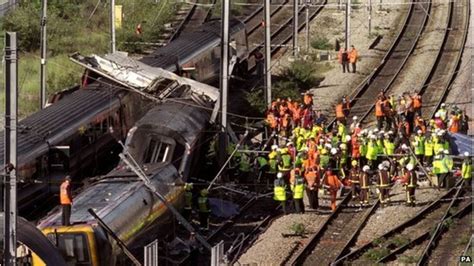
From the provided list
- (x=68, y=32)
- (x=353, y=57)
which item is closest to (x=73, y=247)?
(x=353, y=57)

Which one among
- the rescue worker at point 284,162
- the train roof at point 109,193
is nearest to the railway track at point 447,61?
the rescue worker at point 284,162

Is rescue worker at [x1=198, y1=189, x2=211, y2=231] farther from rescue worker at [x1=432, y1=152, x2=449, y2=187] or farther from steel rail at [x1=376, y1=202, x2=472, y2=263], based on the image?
rescue worker at [x1=432, y1=152, x2=449, y2=187]

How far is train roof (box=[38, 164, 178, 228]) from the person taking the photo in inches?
861

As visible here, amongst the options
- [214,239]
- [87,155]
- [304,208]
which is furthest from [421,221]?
[87,155]

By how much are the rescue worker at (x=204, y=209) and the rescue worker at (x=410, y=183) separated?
4.71m

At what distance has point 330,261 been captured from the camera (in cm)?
2431

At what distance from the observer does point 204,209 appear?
2667cm

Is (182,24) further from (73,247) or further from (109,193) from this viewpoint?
(73,247)

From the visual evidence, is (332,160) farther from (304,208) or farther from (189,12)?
(189,12)

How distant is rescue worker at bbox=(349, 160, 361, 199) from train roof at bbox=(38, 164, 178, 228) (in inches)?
191

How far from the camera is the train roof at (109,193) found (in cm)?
2186

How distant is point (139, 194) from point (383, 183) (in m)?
6.90

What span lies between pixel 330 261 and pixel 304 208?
3.90 meters

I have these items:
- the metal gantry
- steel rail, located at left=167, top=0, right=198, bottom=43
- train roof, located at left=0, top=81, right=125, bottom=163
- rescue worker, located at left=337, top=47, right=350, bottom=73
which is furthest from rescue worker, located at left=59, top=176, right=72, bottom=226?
steel rail, located at left=167, top=0, right=198, bottom=43
